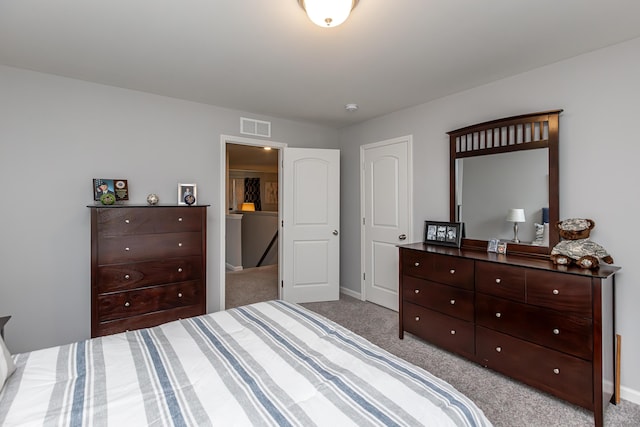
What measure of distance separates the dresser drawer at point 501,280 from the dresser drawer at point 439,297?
0.15m

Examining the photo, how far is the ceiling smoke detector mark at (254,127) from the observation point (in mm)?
3627

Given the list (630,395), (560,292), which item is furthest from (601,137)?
(630,395)

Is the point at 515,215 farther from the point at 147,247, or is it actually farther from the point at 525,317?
the point at 147,247

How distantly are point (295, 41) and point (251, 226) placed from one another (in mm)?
5895

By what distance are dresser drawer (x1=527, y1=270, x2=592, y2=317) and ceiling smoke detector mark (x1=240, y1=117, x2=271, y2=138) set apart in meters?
3.10

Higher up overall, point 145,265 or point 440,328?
point 145,265

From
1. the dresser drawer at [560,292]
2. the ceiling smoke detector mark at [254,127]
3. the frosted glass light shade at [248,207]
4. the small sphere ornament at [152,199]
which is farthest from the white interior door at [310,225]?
the frosted glass light shade at [248,207]

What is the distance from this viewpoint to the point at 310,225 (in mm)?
4062

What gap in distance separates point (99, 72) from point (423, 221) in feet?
11.2

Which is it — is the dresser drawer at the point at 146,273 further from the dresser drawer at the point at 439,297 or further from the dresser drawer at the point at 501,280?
the dresser drawer at the point at 501,280

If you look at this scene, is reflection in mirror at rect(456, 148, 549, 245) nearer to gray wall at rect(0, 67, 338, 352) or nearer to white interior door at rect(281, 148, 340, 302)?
white interior door at rect(281, 148, 340, 302)

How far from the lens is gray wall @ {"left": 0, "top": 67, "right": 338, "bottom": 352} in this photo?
2453 millimetres

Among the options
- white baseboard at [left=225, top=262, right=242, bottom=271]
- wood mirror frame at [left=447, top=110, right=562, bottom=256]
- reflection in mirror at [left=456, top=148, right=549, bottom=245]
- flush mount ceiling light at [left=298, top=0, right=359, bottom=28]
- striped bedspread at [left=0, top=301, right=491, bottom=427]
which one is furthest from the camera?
white baseboard at [left=225, top=262, right=242, bottom=271]

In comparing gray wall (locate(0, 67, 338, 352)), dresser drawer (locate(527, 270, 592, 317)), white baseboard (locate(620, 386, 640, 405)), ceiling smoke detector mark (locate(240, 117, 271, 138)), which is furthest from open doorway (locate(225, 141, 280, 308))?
white baseboard (locate(620, 386, 640, 405))
